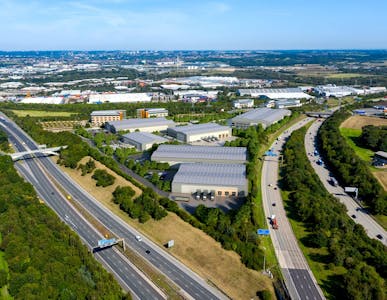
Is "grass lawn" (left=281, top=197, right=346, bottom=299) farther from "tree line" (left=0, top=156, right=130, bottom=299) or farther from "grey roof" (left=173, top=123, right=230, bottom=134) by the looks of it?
"grey roof" (left=173, top=123, right=230, bottom=134)

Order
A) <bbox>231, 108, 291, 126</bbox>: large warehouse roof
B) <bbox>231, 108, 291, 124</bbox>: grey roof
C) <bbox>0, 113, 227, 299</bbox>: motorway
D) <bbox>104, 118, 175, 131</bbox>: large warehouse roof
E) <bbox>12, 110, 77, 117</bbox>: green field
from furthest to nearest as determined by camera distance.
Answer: <bbox>12, 110, 77, 117</bbox>: green field → <bbox>231, 108, 291, 124</bbox>: grey roof → <bbox>231, 108, 291, 126</bbox>: large warehouse roof → <bbox>104, 118, 175, 131</bbox>: large warehouse roof → <bbox>0, 113, 227, 299</bbox>: motorway

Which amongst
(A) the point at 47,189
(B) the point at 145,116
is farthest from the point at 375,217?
(B) the point at 145,116

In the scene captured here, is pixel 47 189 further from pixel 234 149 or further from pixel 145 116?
pixel 145 116

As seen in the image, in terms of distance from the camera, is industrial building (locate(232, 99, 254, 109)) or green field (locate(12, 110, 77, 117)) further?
industrial building (locate(232, 99, 254, 109))

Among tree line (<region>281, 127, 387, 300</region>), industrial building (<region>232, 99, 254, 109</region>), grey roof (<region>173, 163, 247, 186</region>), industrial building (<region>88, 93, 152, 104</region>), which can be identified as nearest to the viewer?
tree line (<region>281, 127, 387, 300</region>)

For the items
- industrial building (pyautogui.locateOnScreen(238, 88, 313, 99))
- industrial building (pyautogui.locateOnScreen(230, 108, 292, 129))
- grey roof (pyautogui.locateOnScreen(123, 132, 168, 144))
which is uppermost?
industrial building (pyautogui.locateOnScreen(238, 88, 313, 99))

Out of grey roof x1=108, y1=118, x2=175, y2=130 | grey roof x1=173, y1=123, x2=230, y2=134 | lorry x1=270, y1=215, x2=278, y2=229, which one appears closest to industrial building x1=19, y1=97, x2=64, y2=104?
grey roof x1=108, y1=118, x2=175, y2=130

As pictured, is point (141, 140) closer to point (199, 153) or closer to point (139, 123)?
point (139, 123)

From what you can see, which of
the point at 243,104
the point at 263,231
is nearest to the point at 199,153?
the point at 263,231

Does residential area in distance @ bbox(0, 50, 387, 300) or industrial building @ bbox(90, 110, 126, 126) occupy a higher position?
industrial building @ bbox(90, 110, 126, 126)
